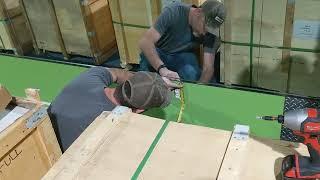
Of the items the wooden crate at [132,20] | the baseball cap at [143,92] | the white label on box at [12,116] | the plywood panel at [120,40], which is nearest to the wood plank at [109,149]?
the baseball cap at [143,92]

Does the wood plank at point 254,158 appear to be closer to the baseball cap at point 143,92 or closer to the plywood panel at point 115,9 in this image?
the baseball cap at point 143,92

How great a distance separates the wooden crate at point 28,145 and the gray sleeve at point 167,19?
2023 mm

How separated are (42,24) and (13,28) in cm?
66

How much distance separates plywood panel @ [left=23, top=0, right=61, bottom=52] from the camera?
232 inches

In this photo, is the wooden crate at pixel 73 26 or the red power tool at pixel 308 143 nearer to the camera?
the red power tool at pixel 308 143

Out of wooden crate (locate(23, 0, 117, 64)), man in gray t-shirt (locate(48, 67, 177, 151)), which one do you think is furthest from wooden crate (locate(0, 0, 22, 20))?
man in gray t-shirt (locate(48, 67, 177, 151))

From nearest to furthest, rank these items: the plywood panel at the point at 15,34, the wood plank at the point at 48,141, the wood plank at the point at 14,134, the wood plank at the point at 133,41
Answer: the wood plank at the point at 14,134
the wood plank at the point at 48,141
the wood plank at the point at 133,41
the plywood panel at the point at 15,34

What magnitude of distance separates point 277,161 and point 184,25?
2.51 meters

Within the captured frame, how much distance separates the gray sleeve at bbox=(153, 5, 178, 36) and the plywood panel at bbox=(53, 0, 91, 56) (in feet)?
6.13

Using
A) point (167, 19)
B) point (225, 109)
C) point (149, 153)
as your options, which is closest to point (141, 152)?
point (149, 153)

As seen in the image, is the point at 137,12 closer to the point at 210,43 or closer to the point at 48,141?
the point at 210,43

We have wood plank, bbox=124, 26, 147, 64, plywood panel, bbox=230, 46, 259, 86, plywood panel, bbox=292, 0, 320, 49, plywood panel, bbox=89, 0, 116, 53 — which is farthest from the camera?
plywood panel, bbox=89, 0, 116, 53

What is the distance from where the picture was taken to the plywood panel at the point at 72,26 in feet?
18.6

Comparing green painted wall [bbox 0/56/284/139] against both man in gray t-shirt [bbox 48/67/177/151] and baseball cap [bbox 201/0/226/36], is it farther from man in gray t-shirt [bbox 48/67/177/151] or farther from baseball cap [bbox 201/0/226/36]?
baseball cap [bbox 201/0/226/36]
